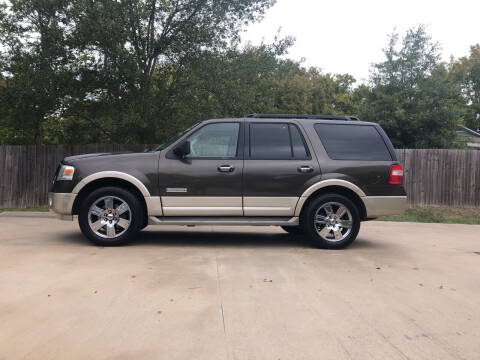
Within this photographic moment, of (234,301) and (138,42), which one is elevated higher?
(138,42)

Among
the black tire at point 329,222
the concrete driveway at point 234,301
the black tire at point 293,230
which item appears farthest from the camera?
the black tire at point 293,230

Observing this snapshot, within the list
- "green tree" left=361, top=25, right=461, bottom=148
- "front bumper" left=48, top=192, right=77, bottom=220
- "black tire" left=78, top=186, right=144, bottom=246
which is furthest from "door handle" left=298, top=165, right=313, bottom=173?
"green tree" left=361, top=25, right=461, bottom=148

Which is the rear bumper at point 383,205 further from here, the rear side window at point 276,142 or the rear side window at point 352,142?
the rear side window at point 276,142

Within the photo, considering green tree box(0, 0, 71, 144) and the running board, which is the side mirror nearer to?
the running board

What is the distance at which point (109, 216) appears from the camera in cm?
761

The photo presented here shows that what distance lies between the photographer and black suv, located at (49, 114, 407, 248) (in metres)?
7.60

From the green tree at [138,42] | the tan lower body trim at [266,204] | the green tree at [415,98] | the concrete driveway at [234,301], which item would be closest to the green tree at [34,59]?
the green tree at [138,42]

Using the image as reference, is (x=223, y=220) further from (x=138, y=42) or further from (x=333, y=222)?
(x=138, y=42)

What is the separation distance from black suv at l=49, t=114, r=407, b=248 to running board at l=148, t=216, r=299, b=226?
15 mm

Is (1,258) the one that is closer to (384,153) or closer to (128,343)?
(128,343)

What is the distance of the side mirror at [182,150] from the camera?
764 cm

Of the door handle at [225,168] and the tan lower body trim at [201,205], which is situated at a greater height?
the door handle at [225,168]

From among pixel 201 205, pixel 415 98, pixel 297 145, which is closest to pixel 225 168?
pixel 201 205

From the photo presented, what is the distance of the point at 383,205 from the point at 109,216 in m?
4.14
